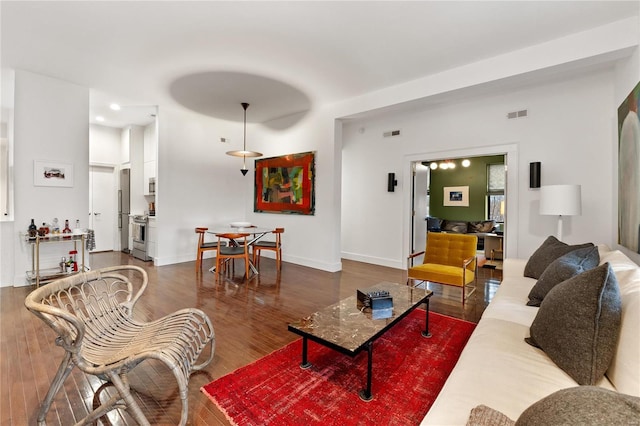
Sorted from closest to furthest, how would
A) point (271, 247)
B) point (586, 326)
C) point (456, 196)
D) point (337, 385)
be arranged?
point (586, 326) < point (337, 385) < point (271, 247) < point (456, 196)

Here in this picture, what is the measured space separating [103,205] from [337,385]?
7.64 metres

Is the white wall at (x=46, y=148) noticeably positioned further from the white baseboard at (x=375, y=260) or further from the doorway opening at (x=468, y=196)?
the doorway opening at (x=468, y=196)

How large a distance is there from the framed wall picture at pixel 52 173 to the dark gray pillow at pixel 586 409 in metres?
5.97

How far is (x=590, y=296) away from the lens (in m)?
1.32

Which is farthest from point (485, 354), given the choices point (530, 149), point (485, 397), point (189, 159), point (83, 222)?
point (189, 159)

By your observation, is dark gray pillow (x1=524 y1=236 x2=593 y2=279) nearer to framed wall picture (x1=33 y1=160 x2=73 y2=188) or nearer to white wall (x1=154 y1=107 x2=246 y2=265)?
white wall (x1=154 y1=107 x2=246 y2=265)

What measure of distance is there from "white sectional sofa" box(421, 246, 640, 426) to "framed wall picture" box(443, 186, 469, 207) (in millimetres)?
7541

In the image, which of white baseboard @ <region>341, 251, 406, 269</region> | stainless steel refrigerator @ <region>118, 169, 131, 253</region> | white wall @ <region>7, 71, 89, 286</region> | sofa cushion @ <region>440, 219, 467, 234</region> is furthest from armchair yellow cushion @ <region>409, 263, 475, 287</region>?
stainless steel refrigerator @ <region>118, 169, 131, 253</region>

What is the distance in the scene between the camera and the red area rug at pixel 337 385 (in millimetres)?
1681

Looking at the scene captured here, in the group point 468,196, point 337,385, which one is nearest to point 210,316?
point 337,385

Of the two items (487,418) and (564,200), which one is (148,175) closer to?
(487,418)

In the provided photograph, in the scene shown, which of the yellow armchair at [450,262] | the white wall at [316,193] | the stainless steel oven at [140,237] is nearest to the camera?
the yellow armchair at [450,262]

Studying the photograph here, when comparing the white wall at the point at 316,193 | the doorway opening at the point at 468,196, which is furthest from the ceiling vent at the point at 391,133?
the doorway opening at the point at 468,196

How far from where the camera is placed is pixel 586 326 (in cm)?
129
